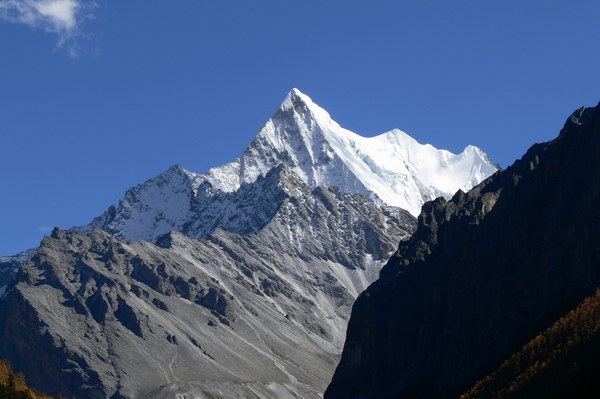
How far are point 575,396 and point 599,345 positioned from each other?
16390 mm

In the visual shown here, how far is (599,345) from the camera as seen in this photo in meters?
199

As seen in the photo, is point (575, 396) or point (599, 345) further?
point (599, 345)

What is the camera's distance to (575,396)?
Answer: 184875 millimetres
